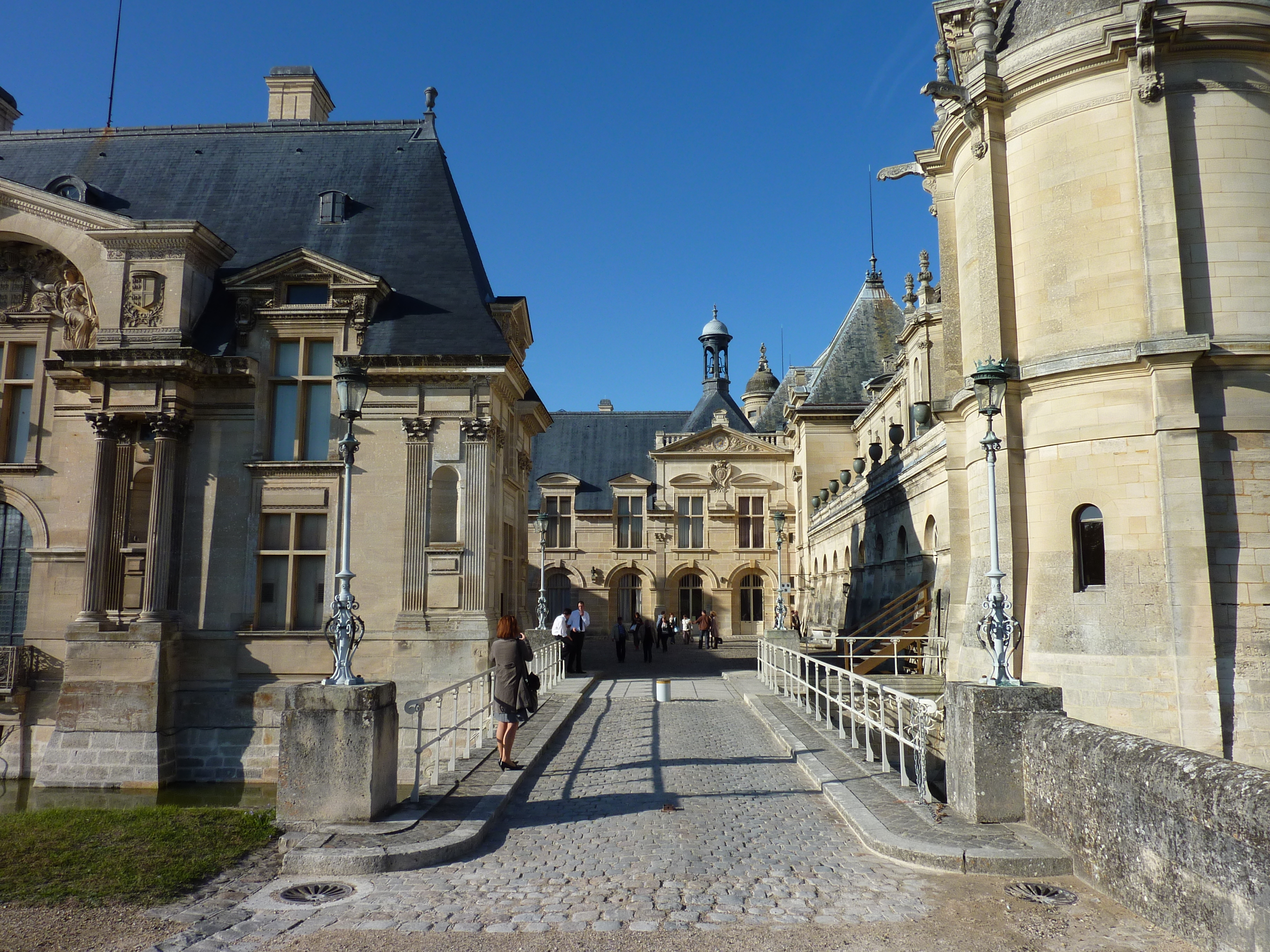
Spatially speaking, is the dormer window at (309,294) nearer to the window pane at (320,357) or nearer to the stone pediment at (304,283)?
the stone pediment at (304,283)

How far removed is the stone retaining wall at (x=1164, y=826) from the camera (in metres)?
4.61

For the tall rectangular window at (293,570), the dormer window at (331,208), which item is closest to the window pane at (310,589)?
the tall rectangular window at (293,570)

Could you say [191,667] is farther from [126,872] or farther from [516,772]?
[126,872]

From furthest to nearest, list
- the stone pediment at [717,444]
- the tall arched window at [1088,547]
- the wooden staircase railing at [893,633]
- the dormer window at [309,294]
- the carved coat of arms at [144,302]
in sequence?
the stone pediment at [717,444] < the dormer window at [309,294] < the carved coat of arms at [144,302] < the wooden staircase railing at [893,633] < the tall arched window at [1088,547]

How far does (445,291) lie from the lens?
18.8 m

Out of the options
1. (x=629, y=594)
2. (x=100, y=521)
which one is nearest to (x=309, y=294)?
(x=100, y=521)

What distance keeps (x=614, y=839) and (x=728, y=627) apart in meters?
36.9

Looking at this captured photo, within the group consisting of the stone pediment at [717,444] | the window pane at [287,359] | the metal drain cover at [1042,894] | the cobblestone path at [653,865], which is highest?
the stone pediment at [717,444]

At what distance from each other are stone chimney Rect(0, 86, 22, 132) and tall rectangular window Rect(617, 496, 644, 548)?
28787 mm

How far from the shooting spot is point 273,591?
58.6 feet

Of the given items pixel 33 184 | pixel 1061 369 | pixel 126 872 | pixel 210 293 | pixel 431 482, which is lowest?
pixel 126 872

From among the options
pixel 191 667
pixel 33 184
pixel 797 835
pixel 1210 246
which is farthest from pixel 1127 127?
pixel 33 184

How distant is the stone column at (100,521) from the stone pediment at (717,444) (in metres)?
30.0

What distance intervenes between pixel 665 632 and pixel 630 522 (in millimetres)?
10031
